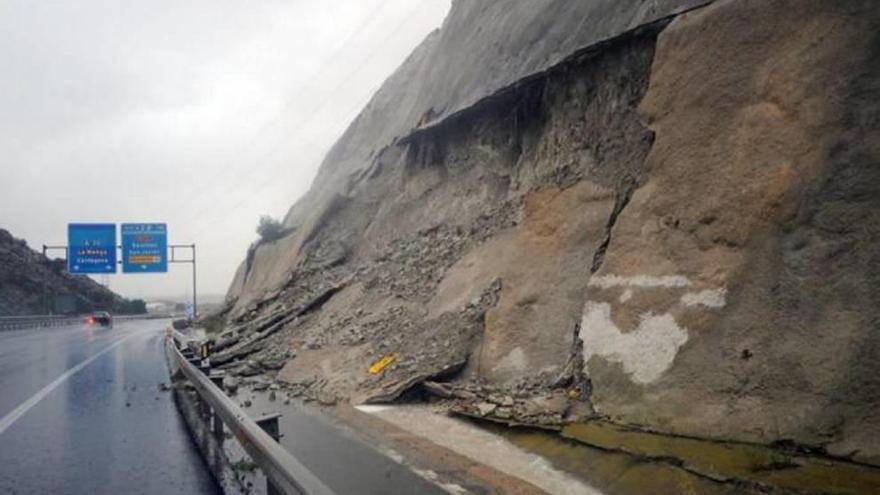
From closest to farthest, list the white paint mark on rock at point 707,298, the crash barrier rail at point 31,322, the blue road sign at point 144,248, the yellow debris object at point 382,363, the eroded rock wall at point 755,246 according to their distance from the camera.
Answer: the eroded rock wall at point 755,246 < the white paint mark on rock at point 707,298 < the yellow debris object at point 382,363 < the crash barrier rail at point 31,322 < the blue road sign at point 144,248

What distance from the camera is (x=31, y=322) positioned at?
45125 mm

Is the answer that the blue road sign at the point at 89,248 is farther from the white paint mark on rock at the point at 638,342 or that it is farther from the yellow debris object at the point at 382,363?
the white paint mark on rock at the point at 638,342

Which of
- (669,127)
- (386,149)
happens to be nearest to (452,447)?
(669,127)

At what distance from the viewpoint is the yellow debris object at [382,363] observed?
41.6 ft

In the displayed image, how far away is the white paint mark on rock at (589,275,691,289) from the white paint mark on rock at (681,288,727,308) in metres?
0.20

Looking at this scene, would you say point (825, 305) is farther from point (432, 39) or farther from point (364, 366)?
point (432, 39)

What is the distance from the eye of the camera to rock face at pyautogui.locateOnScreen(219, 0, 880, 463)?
6.80 metres

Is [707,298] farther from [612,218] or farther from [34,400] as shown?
[34,400]

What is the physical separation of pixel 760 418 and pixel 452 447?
135 inches

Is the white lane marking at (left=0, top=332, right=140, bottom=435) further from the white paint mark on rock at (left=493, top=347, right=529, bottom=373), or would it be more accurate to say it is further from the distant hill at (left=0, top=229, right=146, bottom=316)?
the distant hill at (left=0, top=229, right=146, bottom=316)

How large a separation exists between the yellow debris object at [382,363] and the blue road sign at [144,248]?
114ft

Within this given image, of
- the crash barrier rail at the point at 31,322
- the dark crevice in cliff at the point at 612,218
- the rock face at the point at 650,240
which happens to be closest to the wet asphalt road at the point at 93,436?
the rock face at the point at 650,240

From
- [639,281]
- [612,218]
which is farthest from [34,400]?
[612,218]

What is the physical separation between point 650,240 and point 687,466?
3.54 meters
